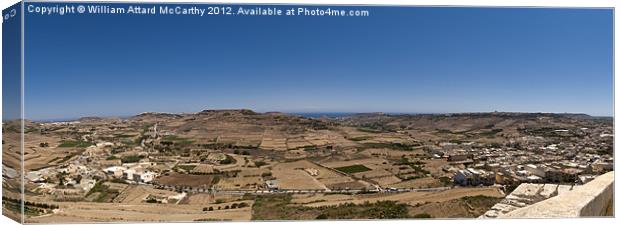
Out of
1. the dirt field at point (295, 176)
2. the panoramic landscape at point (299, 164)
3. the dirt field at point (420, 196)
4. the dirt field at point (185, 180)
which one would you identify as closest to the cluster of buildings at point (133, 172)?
the panoramic landscape at point (299, 164)

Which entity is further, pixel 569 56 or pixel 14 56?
pixel 569 56

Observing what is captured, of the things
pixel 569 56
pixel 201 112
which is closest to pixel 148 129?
pixel 201 112

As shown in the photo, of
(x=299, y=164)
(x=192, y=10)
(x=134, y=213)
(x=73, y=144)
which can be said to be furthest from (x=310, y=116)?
(x=73, y=144)

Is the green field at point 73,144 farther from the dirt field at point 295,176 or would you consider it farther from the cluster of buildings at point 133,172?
the dirt field at point 295,176

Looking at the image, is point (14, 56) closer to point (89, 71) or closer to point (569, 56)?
point (89, 71)

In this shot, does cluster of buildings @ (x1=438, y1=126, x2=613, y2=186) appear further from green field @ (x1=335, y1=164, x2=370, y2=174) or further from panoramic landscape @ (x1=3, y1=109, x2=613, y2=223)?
green field @ (x1=335, y1=164, x2=370, y2=174)

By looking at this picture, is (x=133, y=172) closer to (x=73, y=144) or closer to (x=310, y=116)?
(x=73, y=144)
